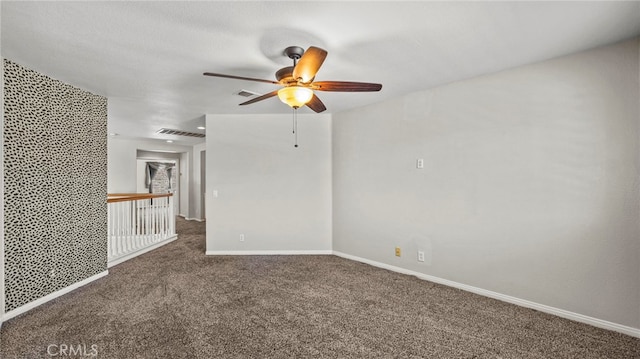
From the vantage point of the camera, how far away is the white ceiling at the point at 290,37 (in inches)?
68.1

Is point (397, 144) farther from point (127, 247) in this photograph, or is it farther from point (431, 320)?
point (127, 247)

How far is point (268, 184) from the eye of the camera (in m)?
4.38

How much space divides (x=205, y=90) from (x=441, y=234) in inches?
132

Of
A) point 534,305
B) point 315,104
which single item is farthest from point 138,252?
point 534,305

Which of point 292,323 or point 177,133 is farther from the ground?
point 177,133

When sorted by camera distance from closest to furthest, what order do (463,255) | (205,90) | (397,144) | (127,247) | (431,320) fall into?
(431,320)
(463,255)
(205,90)
(397,144)
(127,247)

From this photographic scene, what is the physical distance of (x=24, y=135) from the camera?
2475mm

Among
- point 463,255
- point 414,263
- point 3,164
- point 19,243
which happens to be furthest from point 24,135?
point 463,255

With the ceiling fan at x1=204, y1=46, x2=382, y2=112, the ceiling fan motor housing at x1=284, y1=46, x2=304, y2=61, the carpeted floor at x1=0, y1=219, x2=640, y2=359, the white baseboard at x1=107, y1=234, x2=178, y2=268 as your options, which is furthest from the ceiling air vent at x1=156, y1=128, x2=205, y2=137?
the ceiling fan motor housing at x1=284, y1=46, x2=304, y2=61

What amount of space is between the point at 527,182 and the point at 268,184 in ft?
11.2

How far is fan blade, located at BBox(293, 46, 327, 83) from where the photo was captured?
5.60 feet

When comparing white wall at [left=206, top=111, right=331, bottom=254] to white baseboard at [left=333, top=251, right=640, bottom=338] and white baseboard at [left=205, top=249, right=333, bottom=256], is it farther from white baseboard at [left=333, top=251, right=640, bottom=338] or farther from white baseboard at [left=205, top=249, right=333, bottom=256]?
white baseboard at [left=333, top=251, right=640, bottom=338]

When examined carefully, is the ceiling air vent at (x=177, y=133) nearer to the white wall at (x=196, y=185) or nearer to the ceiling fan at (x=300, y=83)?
the white wall at (x=196, y=185)

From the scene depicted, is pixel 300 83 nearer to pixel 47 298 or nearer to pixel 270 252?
pixel 270 252
